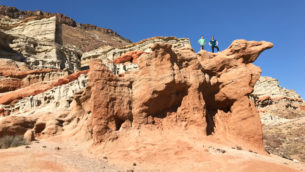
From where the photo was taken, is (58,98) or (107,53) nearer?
(58,98)

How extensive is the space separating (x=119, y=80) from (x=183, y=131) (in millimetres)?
3684

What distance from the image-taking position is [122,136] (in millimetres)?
9758

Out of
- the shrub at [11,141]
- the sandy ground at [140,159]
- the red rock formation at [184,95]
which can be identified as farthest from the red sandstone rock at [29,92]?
the sandy ground at [140,159]

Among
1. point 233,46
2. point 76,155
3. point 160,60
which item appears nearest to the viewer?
point 76,155

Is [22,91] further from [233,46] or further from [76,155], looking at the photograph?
[233,46]

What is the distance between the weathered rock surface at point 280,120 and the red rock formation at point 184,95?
7.61 metres

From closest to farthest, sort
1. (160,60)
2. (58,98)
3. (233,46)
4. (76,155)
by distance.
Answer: (76,155) → (160,60) → (233,46) → (58,98)

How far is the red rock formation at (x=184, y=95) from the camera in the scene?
33.8ft

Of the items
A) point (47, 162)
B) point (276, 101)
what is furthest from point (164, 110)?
point (276, 101)

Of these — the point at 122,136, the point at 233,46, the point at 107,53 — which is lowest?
the point at 122,136

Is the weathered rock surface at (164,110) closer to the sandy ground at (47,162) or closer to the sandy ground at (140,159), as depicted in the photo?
the sandy ground at (140,159)

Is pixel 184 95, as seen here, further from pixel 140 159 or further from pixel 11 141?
pixel 11 141

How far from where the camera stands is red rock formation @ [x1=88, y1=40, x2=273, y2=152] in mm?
10312

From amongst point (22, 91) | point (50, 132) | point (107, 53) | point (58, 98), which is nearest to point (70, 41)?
point (107, 53)
